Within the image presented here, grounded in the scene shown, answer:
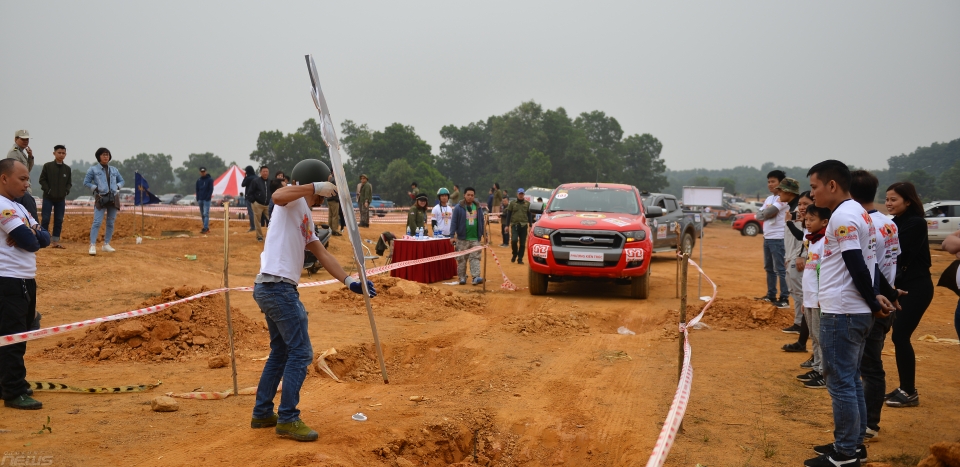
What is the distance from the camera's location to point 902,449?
484 cm

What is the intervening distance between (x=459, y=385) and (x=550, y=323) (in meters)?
2.93

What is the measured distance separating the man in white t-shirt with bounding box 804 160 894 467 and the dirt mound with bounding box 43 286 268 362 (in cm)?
619

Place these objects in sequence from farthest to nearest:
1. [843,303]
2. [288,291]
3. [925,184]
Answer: [925,184], [288,291], [843,303]

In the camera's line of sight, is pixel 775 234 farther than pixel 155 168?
No

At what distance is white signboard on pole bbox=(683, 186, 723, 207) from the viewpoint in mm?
42656

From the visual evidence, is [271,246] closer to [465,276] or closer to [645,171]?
[465,276]

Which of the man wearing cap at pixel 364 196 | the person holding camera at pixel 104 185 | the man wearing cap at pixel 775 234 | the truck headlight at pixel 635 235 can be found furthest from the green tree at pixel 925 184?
the person holding camera at pixel 104 185

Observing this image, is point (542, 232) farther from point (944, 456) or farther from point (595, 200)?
point (944, 456)

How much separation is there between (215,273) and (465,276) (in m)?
5.26

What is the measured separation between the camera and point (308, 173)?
4633 millimetres

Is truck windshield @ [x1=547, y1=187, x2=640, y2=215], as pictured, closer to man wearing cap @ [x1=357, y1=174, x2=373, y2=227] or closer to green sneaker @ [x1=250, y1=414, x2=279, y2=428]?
green sneaker @ [x1=250, y1=414, x2=279, y2=428]

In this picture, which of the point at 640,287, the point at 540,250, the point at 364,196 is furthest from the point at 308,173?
the point at 364,196

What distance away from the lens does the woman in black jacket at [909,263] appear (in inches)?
210

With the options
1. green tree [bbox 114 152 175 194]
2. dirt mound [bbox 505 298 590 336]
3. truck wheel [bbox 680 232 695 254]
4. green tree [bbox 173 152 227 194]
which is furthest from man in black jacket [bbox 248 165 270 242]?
green tree [bbox 114 152 175 194]
